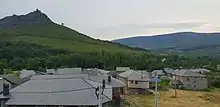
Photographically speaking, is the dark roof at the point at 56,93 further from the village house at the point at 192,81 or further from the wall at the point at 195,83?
the wall at the point at 195,83

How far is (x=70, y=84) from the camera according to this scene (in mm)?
27125

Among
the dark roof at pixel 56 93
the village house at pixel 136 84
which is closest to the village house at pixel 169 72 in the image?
the village house at pixel 136 84

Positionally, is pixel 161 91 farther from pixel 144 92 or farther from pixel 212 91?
pixel 212 91

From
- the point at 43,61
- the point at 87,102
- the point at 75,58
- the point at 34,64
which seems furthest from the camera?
the point at 75,58

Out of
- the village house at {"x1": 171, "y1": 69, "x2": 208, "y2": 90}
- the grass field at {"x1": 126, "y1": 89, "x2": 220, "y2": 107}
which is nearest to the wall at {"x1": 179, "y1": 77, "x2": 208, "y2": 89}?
the village house at {"x1": 171, "y1": 69, "x2": 208, "y2": 90}

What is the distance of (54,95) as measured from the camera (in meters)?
25.3

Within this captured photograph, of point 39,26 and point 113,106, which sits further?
point 39,26

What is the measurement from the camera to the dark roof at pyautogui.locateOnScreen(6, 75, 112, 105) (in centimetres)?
2453

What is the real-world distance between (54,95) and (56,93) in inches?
10.3

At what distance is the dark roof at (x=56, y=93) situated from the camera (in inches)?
966

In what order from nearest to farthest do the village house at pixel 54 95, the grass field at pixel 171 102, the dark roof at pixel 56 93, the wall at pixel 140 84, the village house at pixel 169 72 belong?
the village house at pixel 54 95 → the dark roof at pixel 56 93 → the grass field at pixel 171 102 → the wall at pixel 140 84 → the village house at pixel 169 72

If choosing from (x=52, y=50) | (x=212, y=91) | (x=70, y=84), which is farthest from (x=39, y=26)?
(x=70, y=84)

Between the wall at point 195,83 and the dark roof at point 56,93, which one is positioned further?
the wall at point 195,83

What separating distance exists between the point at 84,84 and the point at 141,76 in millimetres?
25348
